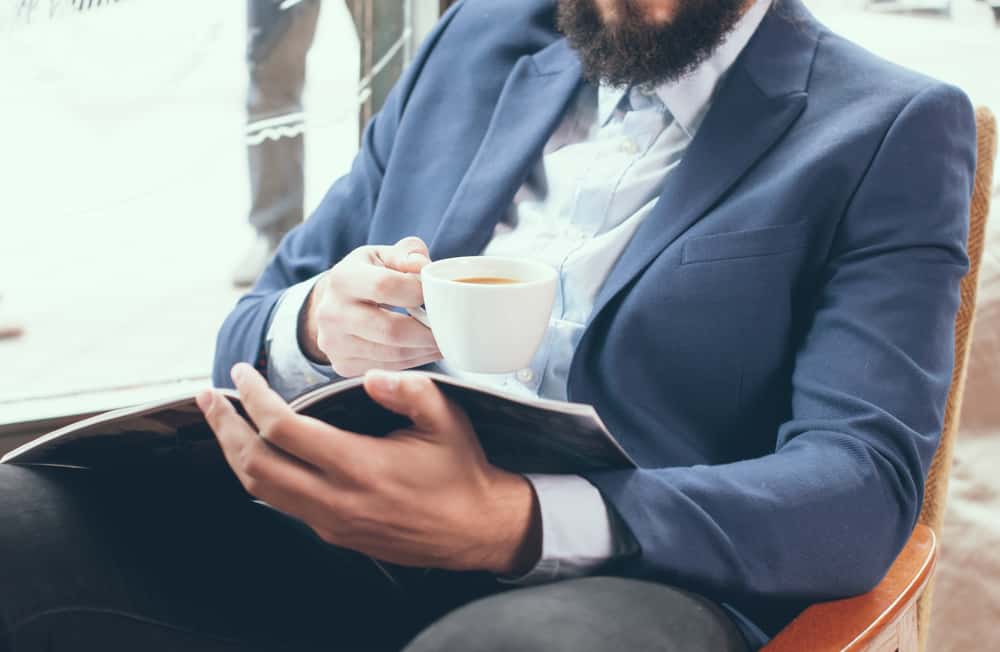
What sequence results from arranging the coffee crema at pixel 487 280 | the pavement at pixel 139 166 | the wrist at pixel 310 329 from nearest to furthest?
the coffee crema at pixel 487 280 < the wrist at pixel 310 329 < the pavement at pixel 139 166

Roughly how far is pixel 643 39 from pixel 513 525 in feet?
1.77

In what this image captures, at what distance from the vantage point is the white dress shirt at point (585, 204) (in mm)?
1010

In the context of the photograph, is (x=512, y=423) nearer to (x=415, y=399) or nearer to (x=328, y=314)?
(x=415, y=399)

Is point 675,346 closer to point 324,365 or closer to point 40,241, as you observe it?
point 324,365

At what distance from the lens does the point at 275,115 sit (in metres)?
1.81

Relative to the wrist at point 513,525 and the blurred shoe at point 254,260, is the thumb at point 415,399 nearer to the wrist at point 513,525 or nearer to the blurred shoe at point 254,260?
the wrist at point 513,525

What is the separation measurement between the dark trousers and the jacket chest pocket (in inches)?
12.6

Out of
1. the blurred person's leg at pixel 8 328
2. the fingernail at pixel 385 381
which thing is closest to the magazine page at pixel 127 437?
the fingernail at pixel 385 381

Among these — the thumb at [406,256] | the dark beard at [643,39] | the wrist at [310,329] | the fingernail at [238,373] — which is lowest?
the wrist at [310,329]

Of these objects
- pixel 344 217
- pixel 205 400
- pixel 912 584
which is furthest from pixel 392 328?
pixel 912 584

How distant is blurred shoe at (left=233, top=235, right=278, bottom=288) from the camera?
1.95 m

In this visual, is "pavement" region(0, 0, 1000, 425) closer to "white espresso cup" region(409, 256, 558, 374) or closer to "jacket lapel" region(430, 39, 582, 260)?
A: "jacket lapel" region(430, 39, 582, 260)

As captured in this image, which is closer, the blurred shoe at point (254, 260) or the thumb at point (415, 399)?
the thumb at point (415, 399)

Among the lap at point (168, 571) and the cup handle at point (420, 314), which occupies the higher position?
the cup handle at point (420, 314)
